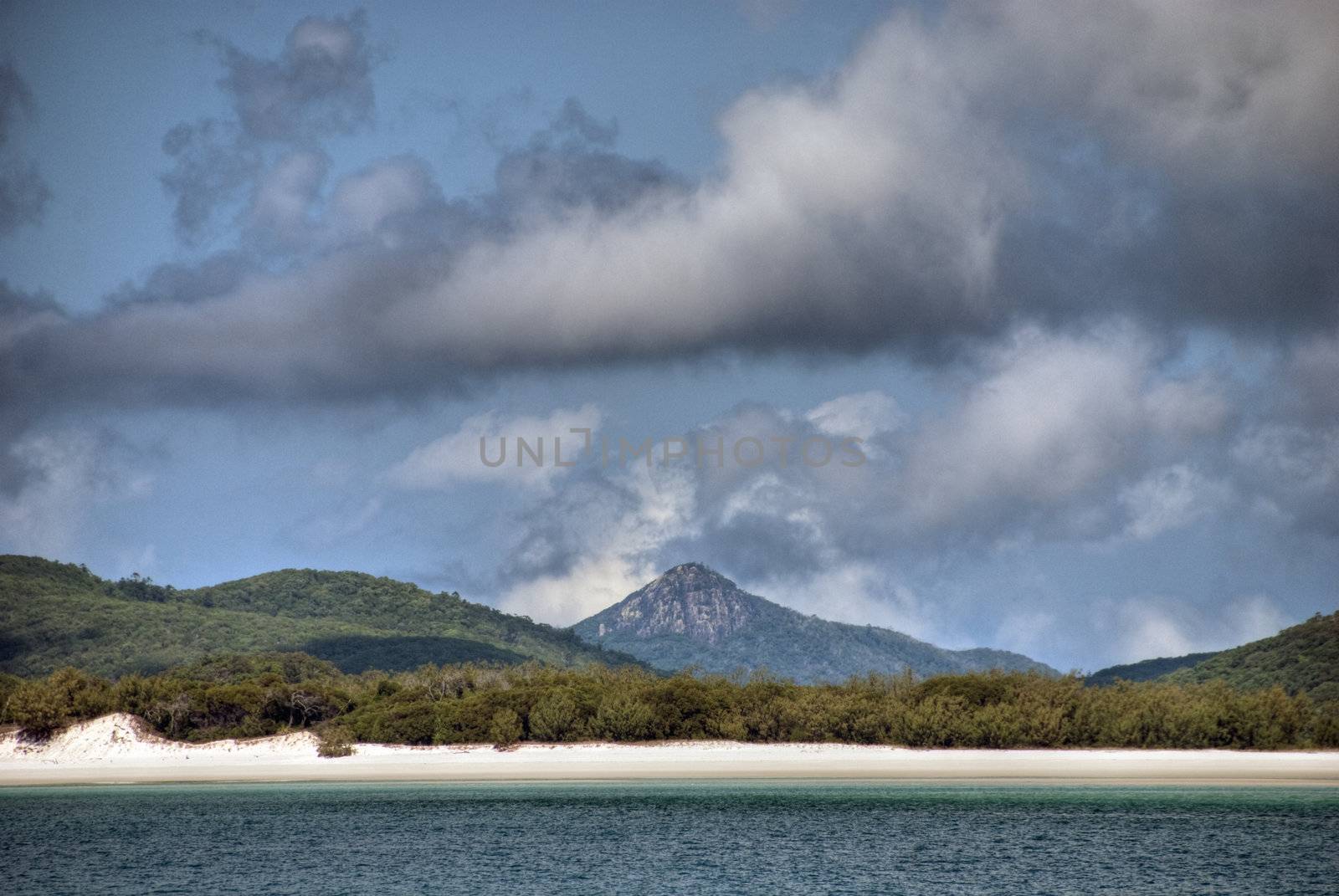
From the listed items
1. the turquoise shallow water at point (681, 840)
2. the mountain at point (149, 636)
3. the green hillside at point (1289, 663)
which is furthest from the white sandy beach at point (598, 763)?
the mountain at point (149, 636)

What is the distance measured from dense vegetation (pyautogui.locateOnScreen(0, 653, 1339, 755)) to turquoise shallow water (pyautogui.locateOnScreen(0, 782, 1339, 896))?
10453 mm

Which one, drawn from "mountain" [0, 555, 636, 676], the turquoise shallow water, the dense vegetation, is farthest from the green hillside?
"mountain" [0, 555, 636, 676]

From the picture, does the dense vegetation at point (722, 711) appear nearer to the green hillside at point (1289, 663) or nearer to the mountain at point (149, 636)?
the green hillside at point (1289, 663)

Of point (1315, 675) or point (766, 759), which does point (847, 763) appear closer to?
point (766, 759)

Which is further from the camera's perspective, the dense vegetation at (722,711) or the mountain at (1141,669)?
the mountain at (1141,669)

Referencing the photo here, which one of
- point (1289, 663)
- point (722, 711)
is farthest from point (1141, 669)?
point (722, 711)

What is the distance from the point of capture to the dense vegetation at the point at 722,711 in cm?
6750

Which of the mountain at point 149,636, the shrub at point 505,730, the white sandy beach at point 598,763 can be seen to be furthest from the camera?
the mountain at point 149,636

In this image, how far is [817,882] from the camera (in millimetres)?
36312

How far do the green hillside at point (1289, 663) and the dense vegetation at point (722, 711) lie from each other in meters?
15.7

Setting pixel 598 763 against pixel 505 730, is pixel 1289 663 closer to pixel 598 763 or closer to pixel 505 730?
pixel 598 763

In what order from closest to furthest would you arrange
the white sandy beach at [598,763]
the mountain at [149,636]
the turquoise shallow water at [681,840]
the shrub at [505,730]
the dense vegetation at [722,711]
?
1. the turquoise shallow water at [681,840]
2. the white sandy beach at [598,763]
3. the dense vegetation at [722,711]
4. the shrub at [505,730]
5. the mountain at [149,636]

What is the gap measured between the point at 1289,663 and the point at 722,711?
55061mm

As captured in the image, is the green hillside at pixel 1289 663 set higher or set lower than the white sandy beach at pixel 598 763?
higher
